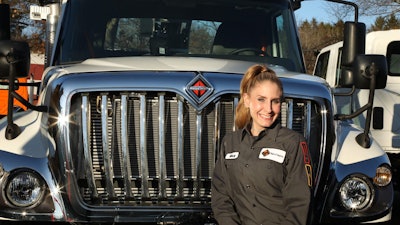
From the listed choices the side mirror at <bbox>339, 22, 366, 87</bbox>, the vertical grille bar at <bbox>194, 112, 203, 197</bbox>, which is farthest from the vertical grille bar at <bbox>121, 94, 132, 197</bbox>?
the side mirror at <bbox>339, 22, 366, 87</bbox>

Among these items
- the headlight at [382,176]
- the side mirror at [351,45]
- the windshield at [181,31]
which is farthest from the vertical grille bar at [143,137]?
the side mirror at [351,45]

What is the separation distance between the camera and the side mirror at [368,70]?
4.65 metres

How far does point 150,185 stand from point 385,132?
18.3 ft

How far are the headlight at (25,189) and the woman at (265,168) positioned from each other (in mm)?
1210

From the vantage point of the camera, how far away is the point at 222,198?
11.4ft

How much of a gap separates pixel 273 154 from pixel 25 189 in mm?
1617

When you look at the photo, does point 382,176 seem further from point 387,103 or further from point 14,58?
point 387,103

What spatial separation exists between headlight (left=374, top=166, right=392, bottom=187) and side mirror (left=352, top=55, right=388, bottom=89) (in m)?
0.58

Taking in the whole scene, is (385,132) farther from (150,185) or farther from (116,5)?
(150,185)

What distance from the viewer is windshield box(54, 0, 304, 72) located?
17.6ft

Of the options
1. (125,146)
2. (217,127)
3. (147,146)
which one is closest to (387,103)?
(217,127)

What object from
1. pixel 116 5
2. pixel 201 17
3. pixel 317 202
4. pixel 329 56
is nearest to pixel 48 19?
pixel 116 5

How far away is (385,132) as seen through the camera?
9062 mm

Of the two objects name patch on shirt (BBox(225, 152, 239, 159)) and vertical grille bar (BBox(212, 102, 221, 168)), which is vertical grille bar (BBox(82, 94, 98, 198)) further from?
name patch on shirt (BBox(225, 152, 239, 159))
